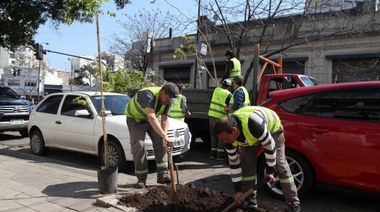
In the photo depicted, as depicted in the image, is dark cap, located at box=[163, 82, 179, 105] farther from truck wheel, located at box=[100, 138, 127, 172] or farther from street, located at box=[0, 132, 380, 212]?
truck wheel, located at box=[100, 138, 127, 172]

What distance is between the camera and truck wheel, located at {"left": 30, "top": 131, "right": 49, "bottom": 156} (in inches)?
328

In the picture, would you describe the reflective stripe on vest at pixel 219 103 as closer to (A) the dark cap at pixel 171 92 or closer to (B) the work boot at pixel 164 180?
(B) the work boot at pixel 164 180

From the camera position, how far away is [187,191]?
4.76 metres

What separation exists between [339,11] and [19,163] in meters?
14.4

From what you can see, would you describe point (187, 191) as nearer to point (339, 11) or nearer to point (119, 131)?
point (119, 131)

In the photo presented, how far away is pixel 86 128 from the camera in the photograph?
7207 mm

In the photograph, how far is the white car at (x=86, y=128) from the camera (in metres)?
6.62

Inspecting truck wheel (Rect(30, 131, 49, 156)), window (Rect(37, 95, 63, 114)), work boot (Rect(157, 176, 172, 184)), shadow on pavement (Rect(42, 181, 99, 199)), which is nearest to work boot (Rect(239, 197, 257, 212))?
work boot (Rect(157, 176, 172, 184))

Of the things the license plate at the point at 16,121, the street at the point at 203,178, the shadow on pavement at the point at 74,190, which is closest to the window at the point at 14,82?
the license plate at the point at 16,121

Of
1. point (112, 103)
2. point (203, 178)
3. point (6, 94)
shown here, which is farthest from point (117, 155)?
point (6, 94)

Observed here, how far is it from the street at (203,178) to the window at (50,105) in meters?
1.08

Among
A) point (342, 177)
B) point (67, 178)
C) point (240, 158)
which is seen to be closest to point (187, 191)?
point (240, 158)

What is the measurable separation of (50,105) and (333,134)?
20.8ft

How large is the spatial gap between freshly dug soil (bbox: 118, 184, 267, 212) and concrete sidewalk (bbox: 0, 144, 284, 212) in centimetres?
23
